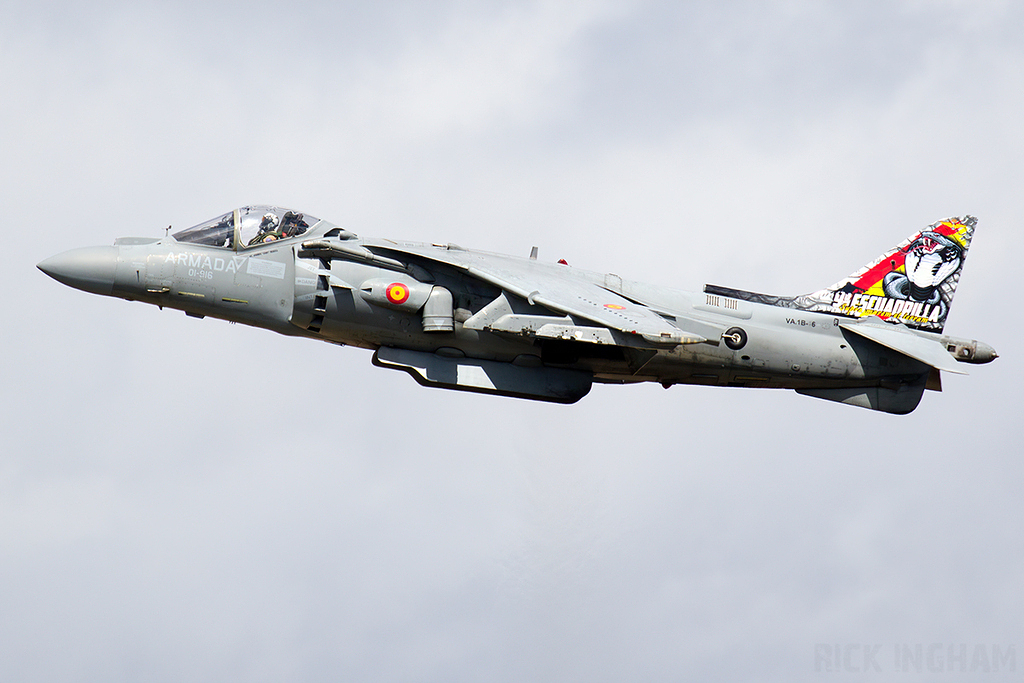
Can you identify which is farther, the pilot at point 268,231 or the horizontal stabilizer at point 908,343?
the horizontal stabilizer at point 908,343

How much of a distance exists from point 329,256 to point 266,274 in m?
1.08

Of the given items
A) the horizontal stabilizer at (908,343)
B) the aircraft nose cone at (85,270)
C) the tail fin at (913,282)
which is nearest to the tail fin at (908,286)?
the tail fin at (913,282)

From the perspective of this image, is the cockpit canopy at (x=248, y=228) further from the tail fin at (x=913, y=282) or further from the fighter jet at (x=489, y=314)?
the tail fin at (x=913, y=282)

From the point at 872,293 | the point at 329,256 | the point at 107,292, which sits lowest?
the point at 107,292

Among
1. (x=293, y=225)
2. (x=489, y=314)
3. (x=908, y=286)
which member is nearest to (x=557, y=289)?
(x=489, y=314)

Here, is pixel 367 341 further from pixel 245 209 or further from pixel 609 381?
pixel 609 381

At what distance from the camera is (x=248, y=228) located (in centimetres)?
2131

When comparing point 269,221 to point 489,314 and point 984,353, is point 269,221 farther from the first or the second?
point 984,353

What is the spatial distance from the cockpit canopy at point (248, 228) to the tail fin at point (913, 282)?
369 inches

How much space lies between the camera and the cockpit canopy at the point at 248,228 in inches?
837

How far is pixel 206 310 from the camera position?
21.2m

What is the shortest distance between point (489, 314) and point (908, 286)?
27.4ft

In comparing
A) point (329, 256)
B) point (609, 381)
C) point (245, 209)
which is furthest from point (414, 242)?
point (609, 381)

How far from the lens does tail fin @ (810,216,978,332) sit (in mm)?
23359
